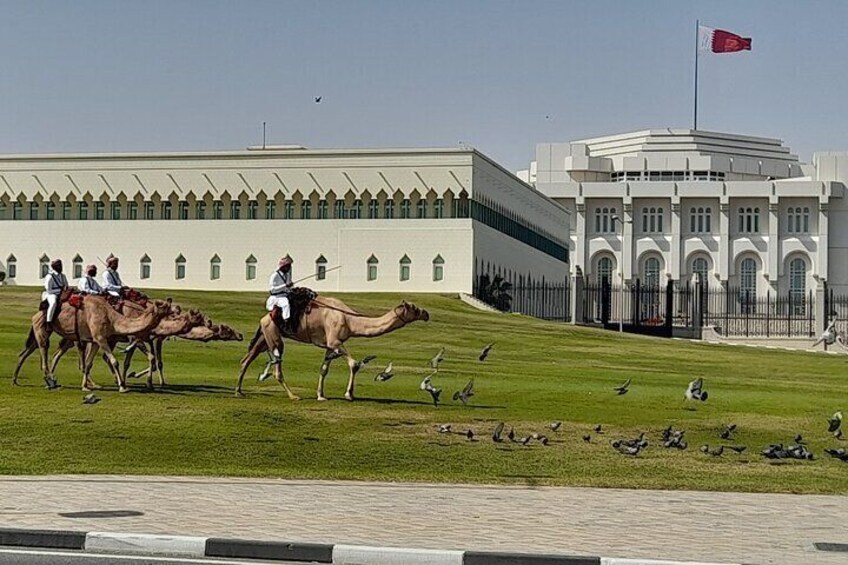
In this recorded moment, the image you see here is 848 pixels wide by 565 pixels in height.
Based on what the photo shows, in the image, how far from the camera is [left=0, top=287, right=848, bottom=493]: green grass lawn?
22766 millimetres

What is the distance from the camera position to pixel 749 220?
152m

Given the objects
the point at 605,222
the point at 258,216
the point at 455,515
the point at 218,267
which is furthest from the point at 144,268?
the point at 455,515

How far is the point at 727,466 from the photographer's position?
938 inches

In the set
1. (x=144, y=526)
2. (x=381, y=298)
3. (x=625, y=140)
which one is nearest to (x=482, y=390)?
(x=144, y=526)

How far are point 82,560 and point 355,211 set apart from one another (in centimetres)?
8203

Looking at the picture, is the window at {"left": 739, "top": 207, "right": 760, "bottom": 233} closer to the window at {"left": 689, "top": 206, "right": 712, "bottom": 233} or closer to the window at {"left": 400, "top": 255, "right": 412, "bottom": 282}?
the window at {"left": 689, "top": 206, "right": 712, "bottom": 233}

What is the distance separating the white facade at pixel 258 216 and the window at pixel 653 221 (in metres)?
52.2

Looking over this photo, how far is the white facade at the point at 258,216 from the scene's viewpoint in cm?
9500

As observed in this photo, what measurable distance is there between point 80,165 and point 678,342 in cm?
4468

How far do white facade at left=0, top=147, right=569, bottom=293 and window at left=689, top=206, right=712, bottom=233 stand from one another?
173 ft

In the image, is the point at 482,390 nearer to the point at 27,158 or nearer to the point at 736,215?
the point at 27,158

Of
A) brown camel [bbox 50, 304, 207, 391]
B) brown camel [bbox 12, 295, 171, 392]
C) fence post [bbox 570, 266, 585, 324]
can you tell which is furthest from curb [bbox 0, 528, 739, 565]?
fence post [bbox 570, 266, 585, 324]

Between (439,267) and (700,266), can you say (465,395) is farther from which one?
(700,266)

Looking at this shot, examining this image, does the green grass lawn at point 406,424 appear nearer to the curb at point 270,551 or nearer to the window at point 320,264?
the curb at point 270,551
